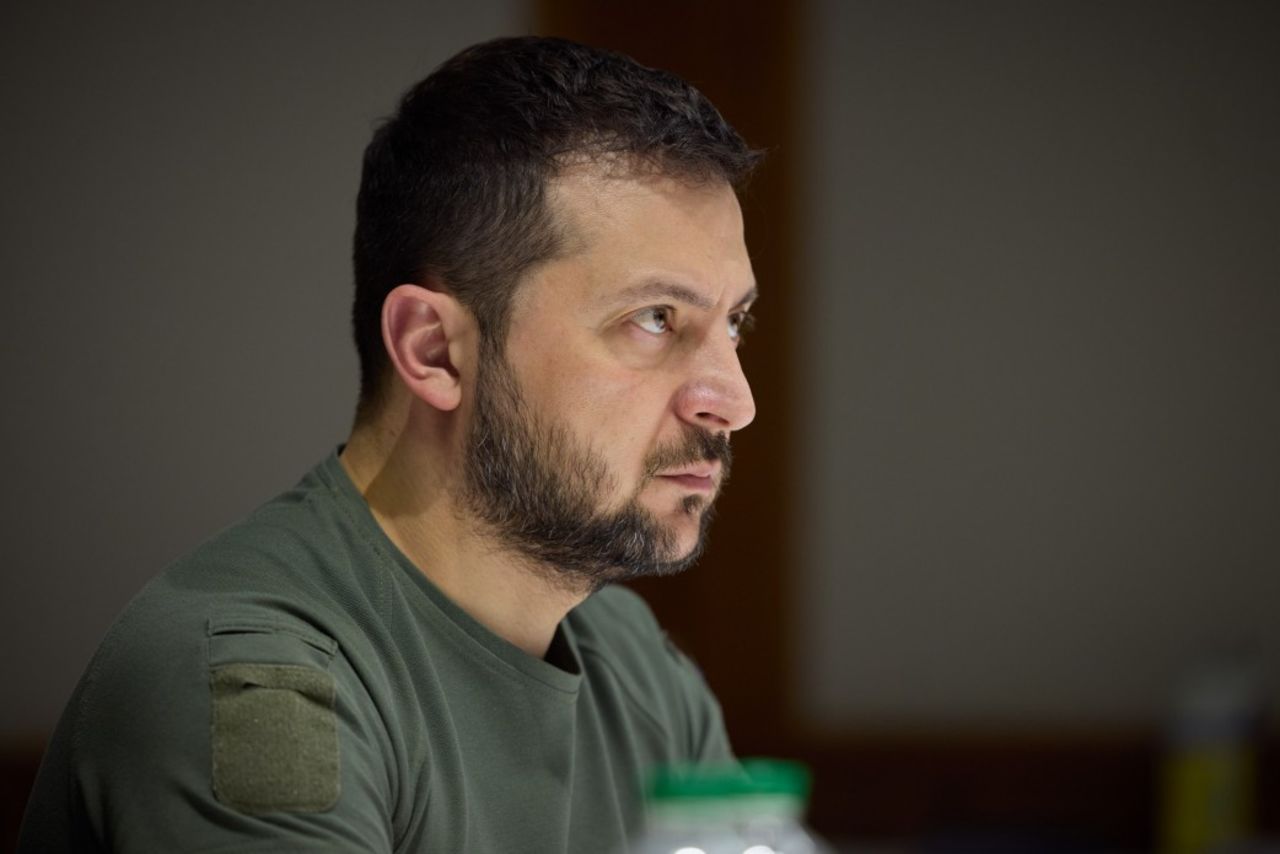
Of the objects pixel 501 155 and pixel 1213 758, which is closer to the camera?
pixel 501 155

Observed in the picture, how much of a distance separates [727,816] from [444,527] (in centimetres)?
69

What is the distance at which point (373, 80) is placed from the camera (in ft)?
8.34

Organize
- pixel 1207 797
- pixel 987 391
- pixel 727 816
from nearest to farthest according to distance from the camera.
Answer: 1. pixel 727 816
2. pixel 1207 797
3. pixel 987 391

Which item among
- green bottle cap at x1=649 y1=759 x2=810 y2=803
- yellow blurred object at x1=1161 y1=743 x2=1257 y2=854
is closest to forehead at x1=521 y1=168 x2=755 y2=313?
green bottle cap at x1=649 y1=759 x2=810 y2=803

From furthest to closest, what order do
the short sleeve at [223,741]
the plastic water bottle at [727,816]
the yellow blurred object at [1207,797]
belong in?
the yellow blurred object at [1207,797] → the short sleeve at [223,741] → the plastic water bottle at [727,816]

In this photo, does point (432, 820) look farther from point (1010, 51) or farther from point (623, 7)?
point (1010, 51)

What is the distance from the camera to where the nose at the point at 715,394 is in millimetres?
1229

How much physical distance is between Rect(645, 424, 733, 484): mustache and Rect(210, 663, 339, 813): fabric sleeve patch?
36 cm

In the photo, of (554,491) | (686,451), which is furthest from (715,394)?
(554,491)

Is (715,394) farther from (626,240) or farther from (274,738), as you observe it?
(274,738)

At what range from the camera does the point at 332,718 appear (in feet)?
3.23

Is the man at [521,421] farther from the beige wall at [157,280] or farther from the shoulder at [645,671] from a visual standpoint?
the beige wall at [157,280]

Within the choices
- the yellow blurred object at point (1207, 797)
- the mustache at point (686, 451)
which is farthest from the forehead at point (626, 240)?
the yellow blurred object at point (1207, 797)

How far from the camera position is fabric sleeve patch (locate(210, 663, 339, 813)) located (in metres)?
0.92
